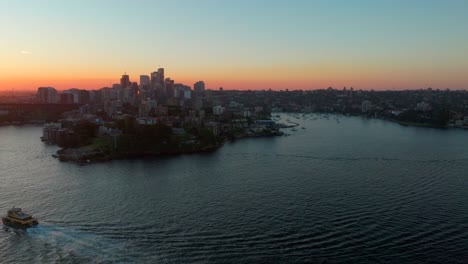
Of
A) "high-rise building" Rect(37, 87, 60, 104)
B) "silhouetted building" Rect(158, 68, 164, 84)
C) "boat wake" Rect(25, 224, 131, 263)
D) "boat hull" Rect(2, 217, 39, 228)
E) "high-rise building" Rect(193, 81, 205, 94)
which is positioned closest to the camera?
"boat wake" Rect(25, 224, 131, 263)

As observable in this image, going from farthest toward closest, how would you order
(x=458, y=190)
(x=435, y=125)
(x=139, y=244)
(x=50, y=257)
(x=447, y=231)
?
(x=435, y=125), (x=458, y=190), (x=447, y=231), (x=139, y=244), (x=50, y=257)

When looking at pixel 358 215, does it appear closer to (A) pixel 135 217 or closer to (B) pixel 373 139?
(A) pixel 135 217

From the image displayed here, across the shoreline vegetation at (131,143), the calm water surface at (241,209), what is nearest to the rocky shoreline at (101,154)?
the shoreline vegetation at (131,143)

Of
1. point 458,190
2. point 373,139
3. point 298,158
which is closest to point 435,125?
point 373,139

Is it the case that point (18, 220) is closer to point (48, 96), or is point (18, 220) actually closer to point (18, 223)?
point (18, 223)

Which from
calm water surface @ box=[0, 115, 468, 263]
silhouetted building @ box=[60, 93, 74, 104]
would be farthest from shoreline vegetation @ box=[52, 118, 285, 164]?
silhouetted building @ box=[60, 93, 74, 104]

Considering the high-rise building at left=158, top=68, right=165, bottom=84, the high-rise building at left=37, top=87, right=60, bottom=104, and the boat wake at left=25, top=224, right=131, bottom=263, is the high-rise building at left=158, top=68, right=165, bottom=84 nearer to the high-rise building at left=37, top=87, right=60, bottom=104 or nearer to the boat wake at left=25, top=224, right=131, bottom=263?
the high-rise building at left=37, top=87, right=60, bottom=104
